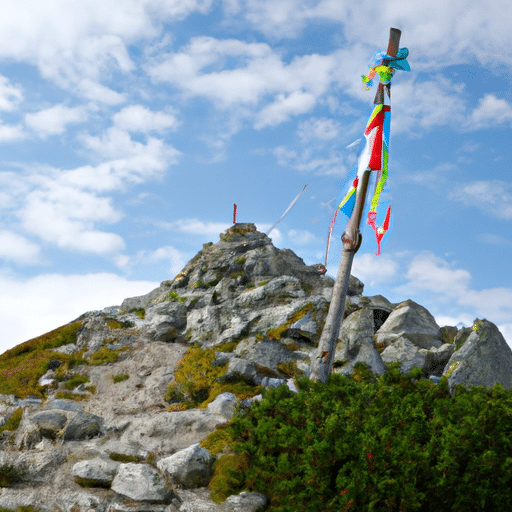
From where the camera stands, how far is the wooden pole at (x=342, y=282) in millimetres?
14898

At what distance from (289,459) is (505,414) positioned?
393 cm

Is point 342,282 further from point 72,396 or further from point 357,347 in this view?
point 72,396

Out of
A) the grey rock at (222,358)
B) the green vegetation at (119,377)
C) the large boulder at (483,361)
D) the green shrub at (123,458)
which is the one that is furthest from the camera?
the green vegetation at (119,377)

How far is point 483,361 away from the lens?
14352mm

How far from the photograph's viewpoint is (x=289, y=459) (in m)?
9.16

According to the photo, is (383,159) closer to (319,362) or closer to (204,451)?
(319,362)

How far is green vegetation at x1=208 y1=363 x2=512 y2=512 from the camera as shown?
7820mm

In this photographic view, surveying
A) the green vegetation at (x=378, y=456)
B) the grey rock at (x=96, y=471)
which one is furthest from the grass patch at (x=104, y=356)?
the green vegetation at (x=378, y=456)

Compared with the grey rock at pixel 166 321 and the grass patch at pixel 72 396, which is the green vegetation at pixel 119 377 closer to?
the grass patch at pixel 72 396

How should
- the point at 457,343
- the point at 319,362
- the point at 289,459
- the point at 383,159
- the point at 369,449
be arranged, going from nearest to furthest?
the point at 369,449
the point at 289,459
the point at 319,362
the point at 383,159
the point at 457,343

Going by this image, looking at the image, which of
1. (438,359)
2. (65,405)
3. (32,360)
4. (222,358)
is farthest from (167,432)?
(32,360)

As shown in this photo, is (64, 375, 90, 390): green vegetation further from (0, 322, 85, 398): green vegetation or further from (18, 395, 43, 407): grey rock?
(18, 395, 43, 407): grey rock

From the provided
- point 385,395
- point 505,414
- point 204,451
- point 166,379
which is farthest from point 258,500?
point 166,379

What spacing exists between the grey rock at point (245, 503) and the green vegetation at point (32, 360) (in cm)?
1155
